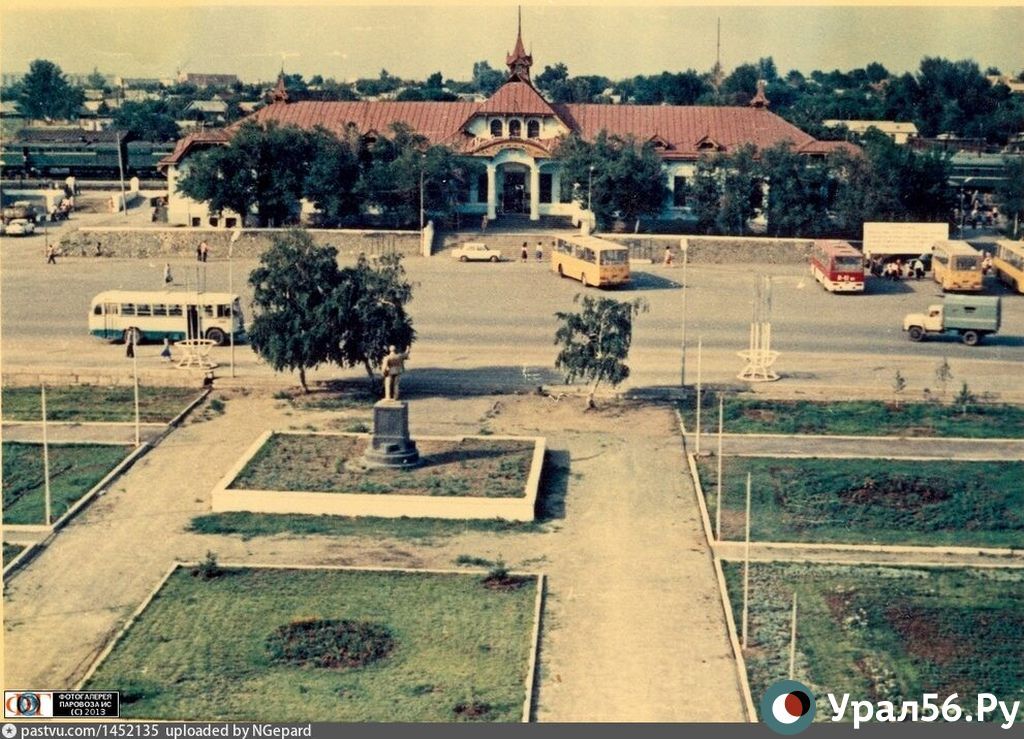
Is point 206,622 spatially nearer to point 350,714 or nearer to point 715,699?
point 350,714

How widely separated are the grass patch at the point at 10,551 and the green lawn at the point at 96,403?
921 cm

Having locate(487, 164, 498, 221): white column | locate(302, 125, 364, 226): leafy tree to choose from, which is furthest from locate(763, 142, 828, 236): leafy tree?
locate(302, 125, 364, 226): leafy tree

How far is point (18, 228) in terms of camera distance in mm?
70312

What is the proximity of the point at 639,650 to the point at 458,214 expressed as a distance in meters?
46.3

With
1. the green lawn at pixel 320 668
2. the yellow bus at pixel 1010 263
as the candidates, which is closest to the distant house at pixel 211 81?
the yellow bus at pixel 1010 263

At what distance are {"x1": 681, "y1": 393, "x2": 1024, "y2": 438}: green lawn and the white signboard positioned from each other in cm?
2171

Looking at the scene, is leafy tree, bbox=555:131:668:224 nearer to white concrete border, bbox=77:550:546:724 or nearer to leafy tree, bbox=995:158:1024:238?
leafy tree, bbox=995:158:1024:238

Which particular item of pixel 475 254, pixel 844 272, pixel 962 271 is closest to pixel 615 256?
pixel 475 254

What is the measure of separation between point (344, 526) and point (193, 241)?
3529 centimetres

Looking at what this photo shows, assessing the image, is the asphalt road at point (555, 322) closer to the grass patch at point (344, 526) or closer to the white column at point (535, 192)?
the white column at point (535, 192)

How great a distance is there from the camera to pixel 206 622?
2786 centimetres

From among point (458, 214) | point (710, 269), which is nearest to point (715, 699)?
point (710, 269)

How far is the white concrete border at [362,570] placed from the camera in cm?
2534

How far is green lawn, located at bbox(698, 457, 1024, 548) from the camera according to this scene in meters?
32.8
